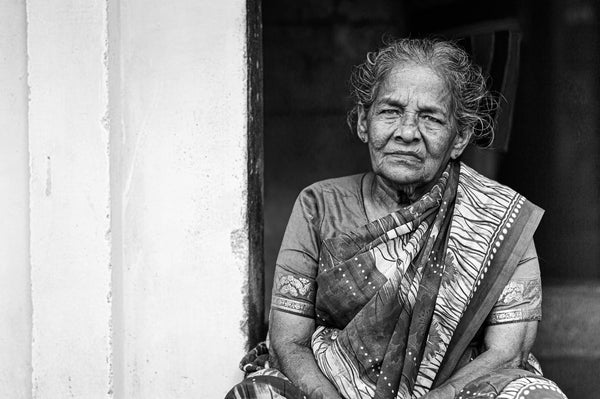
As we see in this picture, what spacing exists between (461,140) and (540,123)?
3.61 feet

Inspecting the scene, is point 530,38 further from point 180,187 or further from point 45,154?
point 45,154

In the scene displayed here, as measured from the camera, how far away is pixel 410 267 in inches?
116

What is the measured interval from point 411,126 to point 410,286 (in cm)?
54

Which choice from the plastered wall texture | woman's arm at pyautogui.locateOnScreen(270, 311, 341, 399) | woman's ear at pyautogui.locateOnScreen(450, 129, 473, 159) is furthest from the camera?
the plastered wall texture

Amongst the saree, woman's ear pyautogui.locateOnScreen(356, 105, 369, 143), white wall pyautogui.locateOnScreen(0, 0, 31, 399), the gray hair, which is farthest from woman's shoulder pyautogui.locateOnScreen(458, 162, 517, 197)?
white wall pyautogui.locateOnScreen(0, 0, 31, 399)

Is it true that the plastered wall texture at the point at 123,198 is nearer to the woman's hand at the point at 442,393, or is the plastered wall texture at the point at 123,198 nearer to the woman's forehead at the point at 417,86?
the woman's forehead at the point at 417,86

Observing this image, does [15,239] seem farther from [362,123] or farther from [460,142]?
[460,142]

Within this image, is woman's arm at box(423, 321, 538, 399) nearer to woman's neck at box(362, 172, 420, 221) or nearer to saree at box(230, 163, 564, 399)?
saree at box(230, 163, 564, 399)

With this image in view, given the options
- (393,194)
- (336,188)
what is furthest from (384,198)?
(336,188)

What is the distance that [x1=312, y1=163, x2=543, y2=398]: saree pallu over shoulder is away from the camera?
2865 mm

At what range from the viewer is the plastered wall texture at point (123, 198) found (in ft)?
10.7

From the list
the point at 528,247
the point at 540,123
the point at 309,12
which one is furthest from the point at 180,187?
the point at 309,12

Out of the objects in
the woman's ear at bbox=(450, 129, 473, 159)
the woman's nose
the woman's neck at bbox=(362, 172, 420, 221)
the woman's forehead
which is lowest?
the woman's neck at bbox=(362, 172, 420, 221)

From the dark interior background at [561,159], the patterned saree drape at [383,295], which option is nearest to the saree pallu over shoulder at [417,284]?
the patterned saree drape at [383,295]
